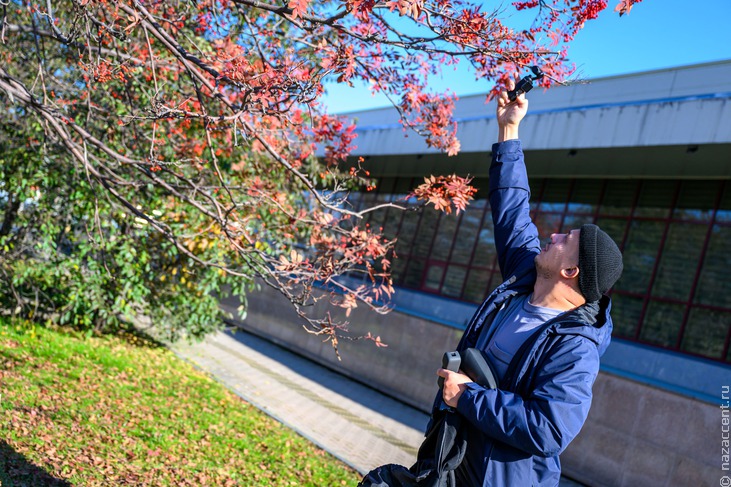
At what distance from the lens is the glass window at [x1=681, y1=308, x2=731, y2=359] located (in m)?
13.1

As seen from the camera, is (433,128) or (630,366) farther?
(630,366)

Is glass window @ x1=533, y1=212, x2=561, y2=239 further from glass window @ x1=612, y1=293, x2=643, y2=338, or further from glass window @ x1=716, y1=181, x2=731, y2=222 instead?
glass window @ x1=716, y1=181, x2=731, y2=222

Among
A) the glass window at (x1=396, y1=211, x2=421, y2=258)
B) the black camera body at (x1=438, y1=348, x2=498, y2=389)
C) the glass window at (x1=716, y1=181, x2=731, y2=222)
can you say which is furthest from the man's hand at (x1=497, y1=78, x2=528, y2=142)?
the glass window at (x1=396, y1=211, x2=421, y2=258)

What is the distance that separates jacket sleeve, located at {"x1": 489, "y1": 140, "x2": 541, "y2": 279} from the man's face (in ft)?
1.06

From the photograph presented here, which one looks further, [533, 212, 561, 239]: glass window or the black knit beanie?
[533, 212, 561, 239]: glass window

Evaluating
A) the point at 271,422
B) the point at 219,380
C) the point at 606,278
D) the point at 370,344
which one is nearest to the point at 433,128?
the point at 606,278

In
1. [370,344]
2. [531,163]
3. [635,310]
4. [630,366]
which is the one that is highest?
[531,163]

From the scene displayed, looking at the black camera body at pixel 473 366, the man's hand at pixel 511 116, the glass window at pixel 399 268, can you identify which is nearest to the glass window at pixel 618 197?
the glass window at pixel 399 268

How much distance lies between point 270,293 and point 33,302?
26.0 feet

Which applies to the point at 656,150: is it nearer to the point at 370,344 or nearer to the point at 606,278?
the point at 370,344

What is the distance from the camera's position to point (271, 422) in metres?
9.27

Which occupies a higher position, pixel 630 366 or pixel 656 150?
pixel 656 150

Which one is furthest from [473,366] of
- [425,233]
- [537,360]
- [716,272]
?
[425,233]

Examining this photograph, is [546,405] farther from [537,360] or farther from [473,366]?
[473,366]
